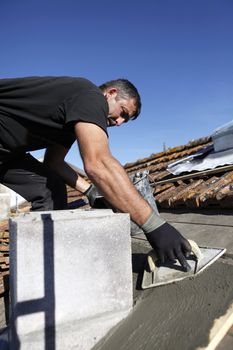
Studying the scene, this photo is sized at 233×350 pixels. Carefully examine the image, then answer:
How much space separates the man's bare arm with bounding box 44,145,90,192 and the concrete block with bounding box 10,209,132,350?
1.52 m

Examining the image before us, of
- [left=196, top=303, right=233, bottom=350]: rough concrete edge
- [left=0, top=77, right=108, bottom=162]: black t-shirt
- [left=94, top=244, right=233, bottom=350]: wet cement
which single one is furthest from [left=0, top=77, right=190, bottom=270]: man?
[left=196, top=303, right=233, bottom=350]: rough concrete edge

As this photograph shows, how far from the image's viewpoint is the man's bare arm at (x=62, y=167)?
311cm

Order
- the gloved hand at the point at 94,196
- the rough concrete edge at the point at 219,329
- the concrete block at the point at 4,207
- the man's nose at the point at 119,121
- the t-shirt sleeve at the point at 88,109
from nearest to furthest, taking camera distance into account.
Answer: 1. the rough concrete edge at the point at 219,329
2. the t-shirt sleeve at the point at 88,109
3. the man's nose at the point at 119,121
4. the gloved hand at the point at 94,196
5. the concrete block at the point at 4,207

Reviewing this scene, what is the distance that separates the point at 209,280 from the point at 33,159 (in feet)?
6.36

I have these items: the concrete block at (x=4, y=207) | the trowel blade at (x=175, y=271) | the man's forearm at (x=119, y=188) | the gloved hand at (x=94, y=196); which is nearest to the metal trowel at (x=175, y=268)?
the trowel blade at (x=175, y=271)

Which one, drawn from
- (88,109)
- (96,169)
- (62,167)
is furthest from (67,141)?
(96,169)

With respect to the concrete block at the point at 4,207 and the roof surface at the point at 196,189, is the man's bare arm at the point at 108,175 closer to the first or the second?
the roof surface at the point at 196,189

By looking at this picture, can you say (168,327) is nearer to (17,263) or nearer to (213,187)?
(17,263)

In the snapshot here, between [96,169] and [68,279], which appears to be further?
[96,169]

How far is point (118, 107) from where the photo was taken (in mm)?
2682

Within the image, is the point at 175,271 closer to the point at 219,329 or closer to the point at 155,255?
the point at 155,255

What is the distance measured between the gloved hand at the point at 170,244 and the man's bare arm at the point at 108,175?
118 mm

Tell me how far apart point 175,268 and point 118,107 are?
1.44m

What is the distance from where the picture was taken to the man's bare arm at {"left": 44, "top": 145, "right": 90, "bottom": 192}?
3.11 m
